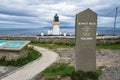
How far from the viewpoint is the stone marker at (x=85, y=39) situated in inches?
406

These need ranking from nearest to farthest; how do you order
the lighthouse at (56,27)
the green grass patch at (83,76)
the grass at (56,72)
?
1. the green grass patch at (83,76)
2. the grass at (56,72)
3. the lighthouse at (56,27)

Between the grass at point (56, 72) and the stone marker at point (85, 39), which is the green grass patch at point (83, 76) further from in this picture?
the grass at point (56, 72)

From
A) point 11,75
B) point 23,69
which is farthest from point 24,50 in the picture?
point 11,75

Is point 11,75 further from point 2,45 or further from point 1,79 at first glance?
point 2,45

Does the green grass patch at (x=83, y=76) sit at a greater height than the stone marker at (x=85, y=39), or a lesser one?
lesser

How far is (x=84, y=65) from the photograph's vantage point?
10.7 metres

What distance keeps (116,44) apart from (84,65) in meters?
17.3

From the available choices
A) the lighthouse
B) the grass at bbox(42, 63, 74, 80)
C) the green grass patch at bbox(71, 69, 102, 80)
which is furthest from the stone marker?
the lighthouse

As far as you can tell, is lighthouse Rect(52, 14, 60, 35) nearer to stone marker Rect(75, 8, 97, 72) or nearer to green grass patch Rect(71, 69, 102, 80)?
stone marker Rect(75, 8, 97, 72)

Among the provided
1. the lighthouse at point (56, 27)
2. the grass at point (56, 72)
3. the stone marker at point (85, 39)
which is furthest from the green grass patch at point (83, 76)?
the lighthouse at point (56, 27)

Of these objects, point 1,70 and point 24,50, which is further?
point 24,50

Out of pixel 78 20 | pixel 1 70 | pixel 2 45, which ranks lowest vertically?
pixel 1 70

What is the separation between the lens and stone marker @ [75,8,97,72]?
33.9 feet

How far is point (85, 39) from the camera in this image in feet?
34.3
